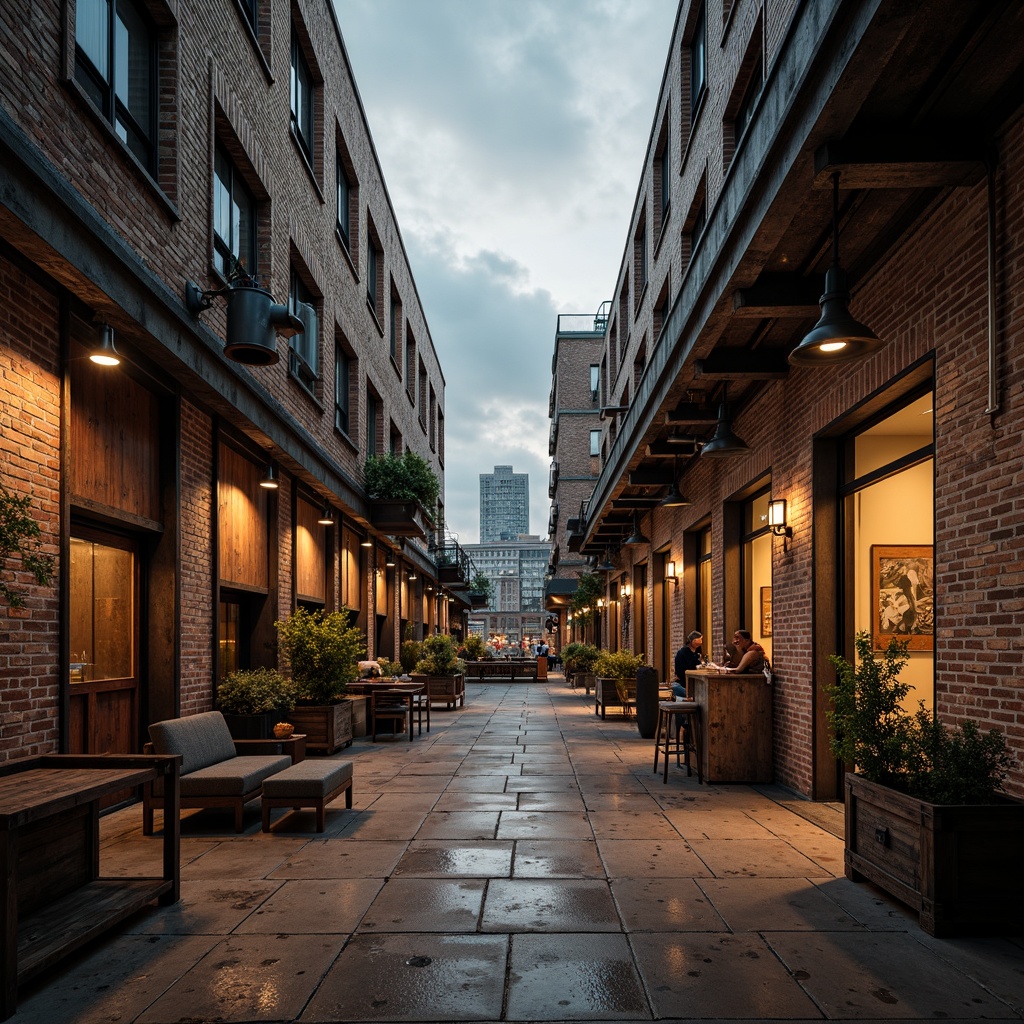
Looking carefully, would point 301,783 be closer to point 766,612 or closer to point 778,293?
point 778,293

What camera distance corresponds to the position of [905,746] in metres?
5.16

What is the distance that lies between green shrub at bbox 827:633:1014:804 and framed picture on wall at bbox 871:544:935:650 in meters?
2.57

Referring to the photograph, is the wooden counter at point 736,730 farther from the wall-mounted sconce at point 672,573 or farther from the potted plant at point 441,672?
the potted plant at point 441,672

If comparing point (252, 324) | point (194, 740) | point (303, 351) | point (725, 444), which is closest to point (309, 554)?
point (303, 351)

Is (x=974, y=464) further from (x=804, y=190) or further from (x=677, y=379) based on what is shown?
(x=677, y=379)

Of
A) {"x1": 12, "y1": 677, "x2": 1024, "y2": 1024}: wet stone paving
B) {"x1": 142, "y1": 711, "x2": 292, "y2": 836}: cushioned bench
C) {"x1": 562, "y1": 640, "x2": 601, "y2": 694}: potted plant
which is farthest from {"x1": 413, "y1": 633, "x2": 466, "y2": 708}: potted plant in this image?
{"x1": 142, "y1": 711, "x2": 292, "y2": 836}: cushioned bench

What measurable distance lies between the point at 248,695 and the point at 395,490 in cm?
856

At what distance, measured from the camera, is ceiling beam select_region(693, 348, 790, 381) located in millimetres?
8625

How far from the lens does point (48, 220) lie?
5398 millimetres

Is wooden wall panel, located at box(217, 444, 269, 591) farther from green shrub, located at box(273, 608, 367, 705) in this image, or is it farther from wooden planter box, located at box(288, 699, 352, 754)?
wooden planter box, located at box(288, 699, 352, 754)

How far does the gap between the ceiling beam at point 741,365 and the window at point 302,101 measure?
7787 mm

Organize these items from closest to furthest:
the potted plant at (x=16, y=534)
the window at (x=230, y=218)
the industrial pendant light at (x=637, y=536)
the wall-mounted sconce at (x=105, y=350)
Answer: the potted plant at (x=16, y=534) < the wall-mounted sconce at (x=105, y=350) < the window at (x=230, y=218) < the industrial pendant light at (x=637, y=536)

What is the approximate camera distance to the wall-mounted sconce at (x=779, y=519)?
29.7ft

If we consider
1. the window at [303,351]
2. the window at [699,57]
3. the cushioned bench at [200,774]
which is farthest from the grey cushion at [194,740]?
the window at [699,57]
